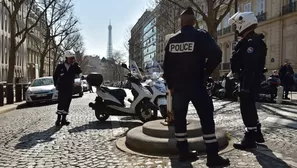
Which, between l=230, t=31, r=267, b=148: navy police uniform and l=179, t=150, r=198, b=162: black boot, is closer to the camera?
l=179, t=150, r=198, b=162: black boot

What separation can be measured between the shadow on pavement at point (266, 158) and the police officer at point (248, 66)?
187mm

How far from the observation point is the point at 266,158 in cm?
468

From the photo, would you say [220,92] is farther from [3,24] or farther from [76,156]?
[3,24]

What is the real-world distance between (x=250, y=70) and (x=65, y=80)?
17.2ft

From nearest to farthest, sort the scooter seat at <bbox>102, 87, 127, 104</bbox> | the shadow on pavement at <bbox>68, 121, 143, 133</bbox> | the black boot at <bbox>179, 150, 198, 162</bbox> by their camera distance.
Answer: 1. the black boot at <bbox>179, 150, 198, 162</bbox>
2. the shadow on pavement at <bbox>68, 121, 143, 133</bbox>
3. the scooter seat at <bbox>102, 87, 127, 104</bbox>

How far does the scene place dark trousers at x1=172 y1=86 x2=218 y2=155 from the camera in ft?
14.5

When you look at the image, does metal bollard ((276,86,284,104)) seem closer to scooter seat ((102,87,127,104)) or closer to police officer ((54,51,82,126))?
scooter seat ((102,87,127,104))

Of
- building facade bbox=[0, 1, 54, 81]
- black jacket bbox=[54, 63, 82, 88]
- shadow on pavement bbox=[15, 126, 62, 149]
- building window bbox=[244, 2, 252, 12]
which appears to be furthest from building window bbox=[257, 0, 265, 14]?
shadow on pavement bbox=[15, 126, 62, 149]

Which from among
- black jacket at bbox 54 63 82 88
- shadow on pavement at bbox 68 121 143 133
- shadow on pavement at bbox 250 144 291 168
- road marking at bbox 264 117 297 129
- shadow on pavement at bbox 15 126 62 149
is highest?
black jacket at bbox 54 63 82 88

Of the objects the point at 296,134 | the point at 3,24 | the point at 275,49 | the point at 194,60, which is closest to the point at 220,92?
the point at 296,134

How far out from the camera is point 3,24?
160 feet

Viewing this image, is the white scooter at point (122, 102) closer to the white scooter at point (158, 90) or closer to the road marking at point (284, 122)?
the white scooter at point (158, 90)

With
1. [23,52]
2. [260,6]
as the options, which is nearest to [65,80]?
[260,6]

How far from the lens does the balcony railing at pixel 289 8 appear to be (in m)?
32.0
